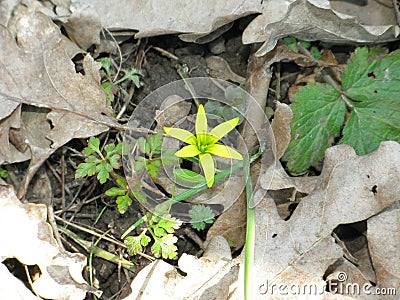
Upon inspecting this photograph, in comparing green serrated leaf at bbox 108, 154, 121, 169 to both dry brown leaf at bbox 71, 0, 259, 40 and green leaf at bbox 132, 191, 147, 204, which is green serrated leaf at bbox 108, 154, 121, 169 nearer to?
green leaf at bbox 132, 191, 147, 204

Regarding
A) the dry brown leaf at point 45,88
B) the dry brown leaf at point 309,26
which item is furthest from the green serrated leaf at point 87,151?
the dry brown leaf at point 309,26

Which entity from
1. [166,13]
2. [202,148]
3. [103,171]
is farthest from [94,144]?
[166,13]

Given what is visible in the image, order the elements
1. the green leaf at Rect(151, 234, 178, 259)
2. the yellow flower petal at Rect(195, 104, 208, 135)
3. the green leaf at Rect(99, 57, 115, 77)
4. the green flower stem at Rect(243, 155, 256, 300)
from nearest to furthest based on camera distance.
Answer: the green flower stem at Rect(243, 155, 256, 300) < the green leaf at Rect(151, 234, 178, 259) < the yellow flower petal at Rect(195, 104, 208, 135) < the green leaf at Rect(99, 57, 115, 77)

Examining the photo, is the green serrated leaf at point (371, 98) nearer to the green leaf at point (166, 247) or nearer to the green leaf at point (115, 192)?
the green leaf at point (166, 247)

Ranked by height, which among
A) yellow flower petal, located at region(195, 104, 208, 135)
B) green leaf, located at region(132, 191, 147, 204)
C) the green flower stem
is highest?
yellow flower petal, located at region(195, 104, 208, 135)

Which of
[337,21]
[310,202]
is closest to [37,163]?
[310,202]

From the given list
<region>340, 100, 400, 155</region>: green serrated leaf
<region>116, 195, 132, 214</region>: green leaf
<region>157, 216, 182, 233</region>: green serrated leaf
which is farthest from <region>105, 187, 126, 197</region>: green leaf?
<region>340, 100, 400, 155</region>: green serrated leaf

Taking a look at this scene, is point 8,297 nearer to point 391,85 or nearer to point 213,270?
point 213,270

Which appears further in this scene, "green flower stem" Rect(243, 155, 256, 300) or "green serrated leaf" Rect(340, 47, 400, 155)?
"green serrated leaf" Rect(340, 47, 400, 155)
